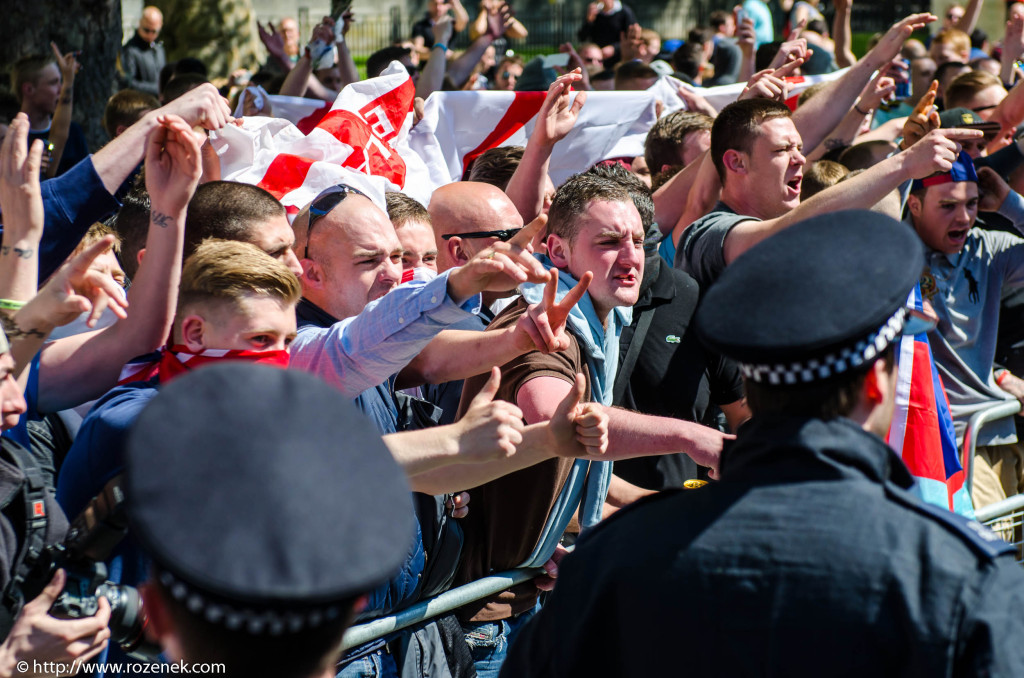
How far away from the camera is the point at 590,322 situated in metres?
3.79

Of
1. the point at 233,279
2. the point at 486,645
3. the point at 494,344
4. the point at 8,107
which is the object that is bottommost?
the point at 486,645

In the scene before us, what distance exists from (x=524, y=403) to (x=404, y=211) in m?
1.36

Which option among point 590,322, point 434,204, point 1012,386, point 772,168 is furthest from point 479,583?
point 1012,386

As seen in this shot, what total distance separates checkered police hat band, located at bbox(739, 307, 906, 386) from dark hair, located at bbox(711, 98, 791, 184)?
3.09 meters

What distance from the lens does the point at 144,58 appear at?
42.0ft

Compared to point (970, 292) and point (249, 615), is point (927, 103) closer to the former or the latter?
point (970, 292)

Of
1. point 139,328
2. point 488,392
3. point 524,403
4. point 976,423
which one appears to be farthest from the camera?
point 976,423

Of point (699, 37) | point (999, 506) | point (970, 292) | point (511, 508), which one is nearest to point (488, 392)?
point (511, 508)

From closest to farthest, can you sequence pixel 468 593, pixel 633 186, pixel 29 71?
1. pixel 468 593
2. pixel 633 186
3. pixel 29 71

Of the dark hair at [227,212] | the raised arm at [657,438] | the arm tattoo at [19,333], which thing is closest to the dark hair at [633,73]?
the dark hair at [227,212]

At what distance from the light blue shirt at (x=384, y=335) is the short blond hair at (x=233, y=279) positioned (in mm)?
230

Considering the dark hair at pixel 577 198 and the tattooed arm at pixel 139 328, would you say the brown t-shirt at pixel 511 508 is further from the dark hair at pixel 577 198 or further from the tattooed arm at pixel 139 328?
the tattooed arm at pixel 139 328

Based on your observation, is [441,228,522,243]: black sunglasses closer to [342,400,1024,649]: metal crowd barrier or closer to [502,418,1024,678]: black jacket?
[342,400,1024,649]: metal crowd barrier

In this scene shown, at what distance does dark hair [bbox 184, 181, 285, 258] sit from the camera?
376 cm
